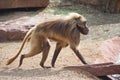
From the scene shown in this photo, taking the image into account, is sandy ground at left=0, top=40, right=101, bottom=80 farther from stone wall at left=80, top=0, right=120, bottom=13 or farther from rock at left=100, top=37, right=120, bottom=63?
stone wall at left=80, top=0, right=120, bottom=13

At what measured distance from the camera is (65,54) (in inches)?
322

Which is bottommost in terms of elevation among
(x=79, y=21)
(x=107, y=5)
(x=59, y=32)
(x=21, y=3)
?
(x=107, y=5)

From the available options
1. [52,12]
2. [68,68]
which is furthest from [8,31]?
[68,68]

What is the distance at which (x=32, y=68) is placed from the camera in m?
7.05

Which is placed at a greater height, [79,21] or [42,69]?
[79,21]

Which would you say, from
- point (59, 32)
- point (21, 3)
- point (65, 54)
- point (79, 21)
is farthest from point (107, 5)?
point (59, 32)

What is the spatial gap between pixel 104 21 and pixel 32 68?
167 inches

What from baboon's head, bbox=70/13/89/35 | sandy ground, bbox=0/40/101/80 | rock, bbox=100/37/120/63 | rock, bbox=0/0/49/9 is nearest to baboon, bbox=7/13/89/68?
baboon's head, bbox=70/13/89/35

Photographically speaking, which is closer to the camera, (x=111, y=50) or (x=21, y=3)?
(x=111, y=50)

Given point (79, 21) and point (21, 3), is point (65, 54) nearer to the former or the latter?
point (79, 21)

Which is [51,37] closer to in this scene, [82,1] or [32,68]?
[32,68]

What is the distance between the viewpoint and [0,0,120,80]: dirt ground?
6348 mm

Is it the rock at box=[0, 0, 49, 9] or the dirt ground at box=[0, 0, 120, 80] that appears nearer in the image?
the dirt ground at box=[0, 0, 120, 80]

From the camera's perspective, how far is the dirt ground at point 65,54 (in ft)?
20.8
